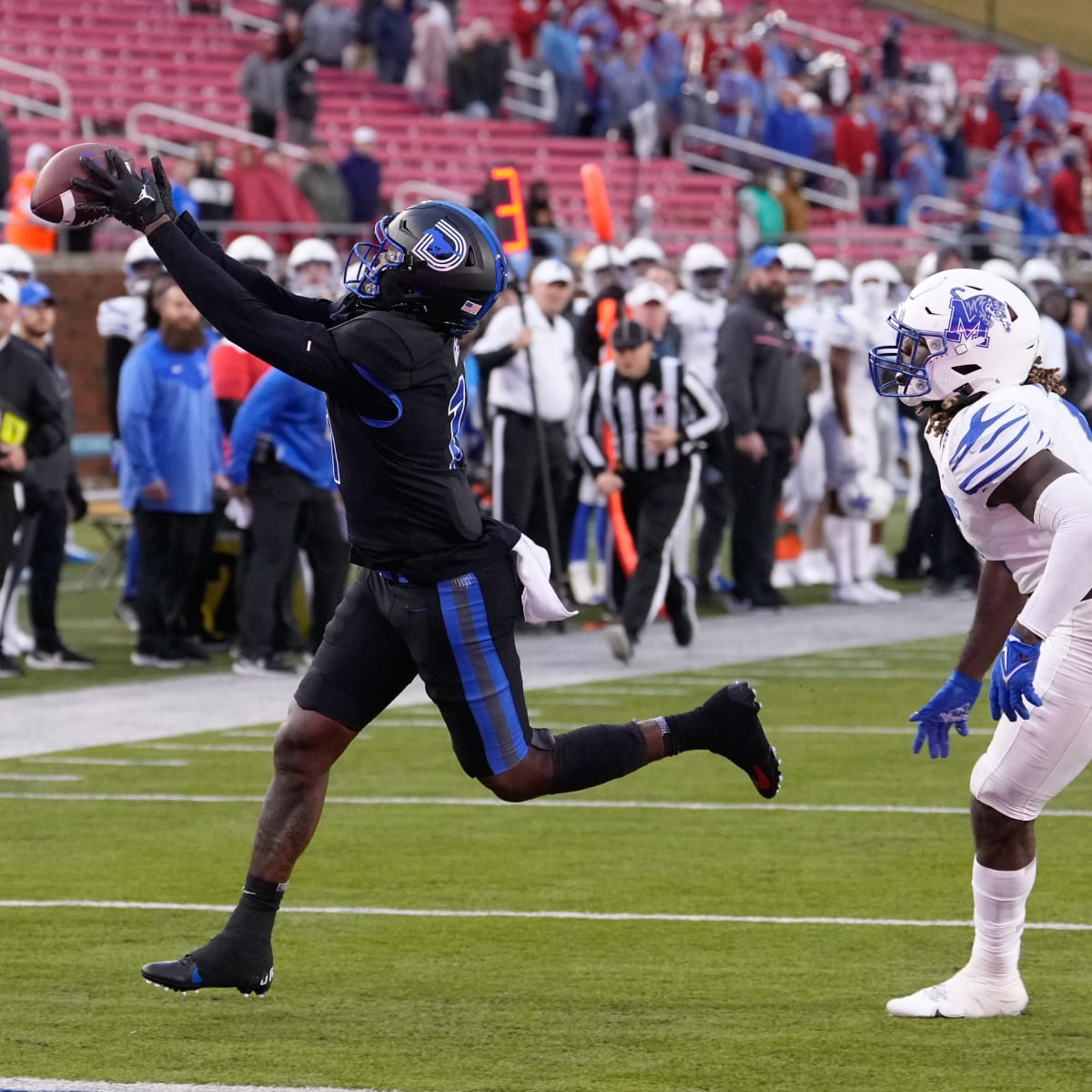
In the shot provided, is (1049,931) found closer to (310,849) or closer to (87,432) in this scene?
(310,849)

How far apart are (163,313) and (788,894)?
221 inches

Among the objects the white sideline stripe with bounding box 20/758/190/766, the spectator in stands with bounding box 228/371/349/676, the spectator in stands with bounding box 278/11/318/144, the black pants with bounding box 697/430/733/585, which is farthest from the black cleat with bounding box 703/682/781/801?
the spectator in stands with bounding box 278/11/318/144

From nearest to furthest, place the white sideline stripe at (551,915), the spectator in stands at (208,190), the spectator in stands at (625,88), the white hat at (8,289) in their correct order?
the white sideline stripe at (551,915) → the white hat at (8,289) → the spectator in stands at (208,190) → the spectator in stands at (625,88)

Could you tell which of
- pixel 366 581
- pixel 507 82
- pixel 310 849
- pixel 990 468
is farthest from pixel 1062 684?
pixel 507 82

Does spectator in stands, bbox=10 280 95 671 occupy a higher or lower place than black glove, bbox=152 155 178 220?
lower

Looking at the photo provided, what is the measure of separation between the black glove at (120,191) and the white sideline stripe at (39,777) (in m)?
3.97

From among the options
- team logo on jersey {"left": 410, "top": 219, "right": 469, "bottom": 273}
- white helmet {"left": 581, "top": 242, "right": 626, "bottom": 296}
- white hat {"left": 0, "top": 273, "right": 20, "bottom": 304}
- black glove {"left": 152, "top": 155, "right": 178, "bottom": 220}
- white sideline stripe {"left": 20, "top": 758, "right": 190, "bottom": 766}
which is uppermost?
black glove {"left": 152, "top": 155, "right": 178, "bottom": 220}

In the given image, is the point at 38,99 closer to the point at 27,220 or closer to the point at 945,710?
the point at 27,220

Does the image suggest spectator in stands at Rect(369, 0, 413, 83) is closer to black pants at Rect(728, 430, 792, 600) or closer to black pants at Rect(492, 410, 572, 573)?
black pants at Rect(728, 430, 792, 600)

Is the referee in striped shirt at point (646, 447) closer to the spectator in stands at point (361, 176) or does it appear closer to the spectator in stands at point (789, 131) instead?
the spectator in stands at point (361, 176)

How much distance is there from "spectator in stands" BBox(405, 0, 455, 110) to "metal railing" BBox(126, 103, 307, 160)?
3061 mm

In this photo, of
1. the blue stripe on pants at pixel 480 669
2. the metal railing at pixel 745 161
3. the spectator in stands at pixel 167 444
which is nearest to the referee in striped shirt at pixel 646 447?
the spectator in stands at pixel 167 444

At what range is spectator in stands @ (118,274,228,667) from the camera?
37.6 feet

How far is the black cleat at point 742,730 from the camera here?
598 cm
